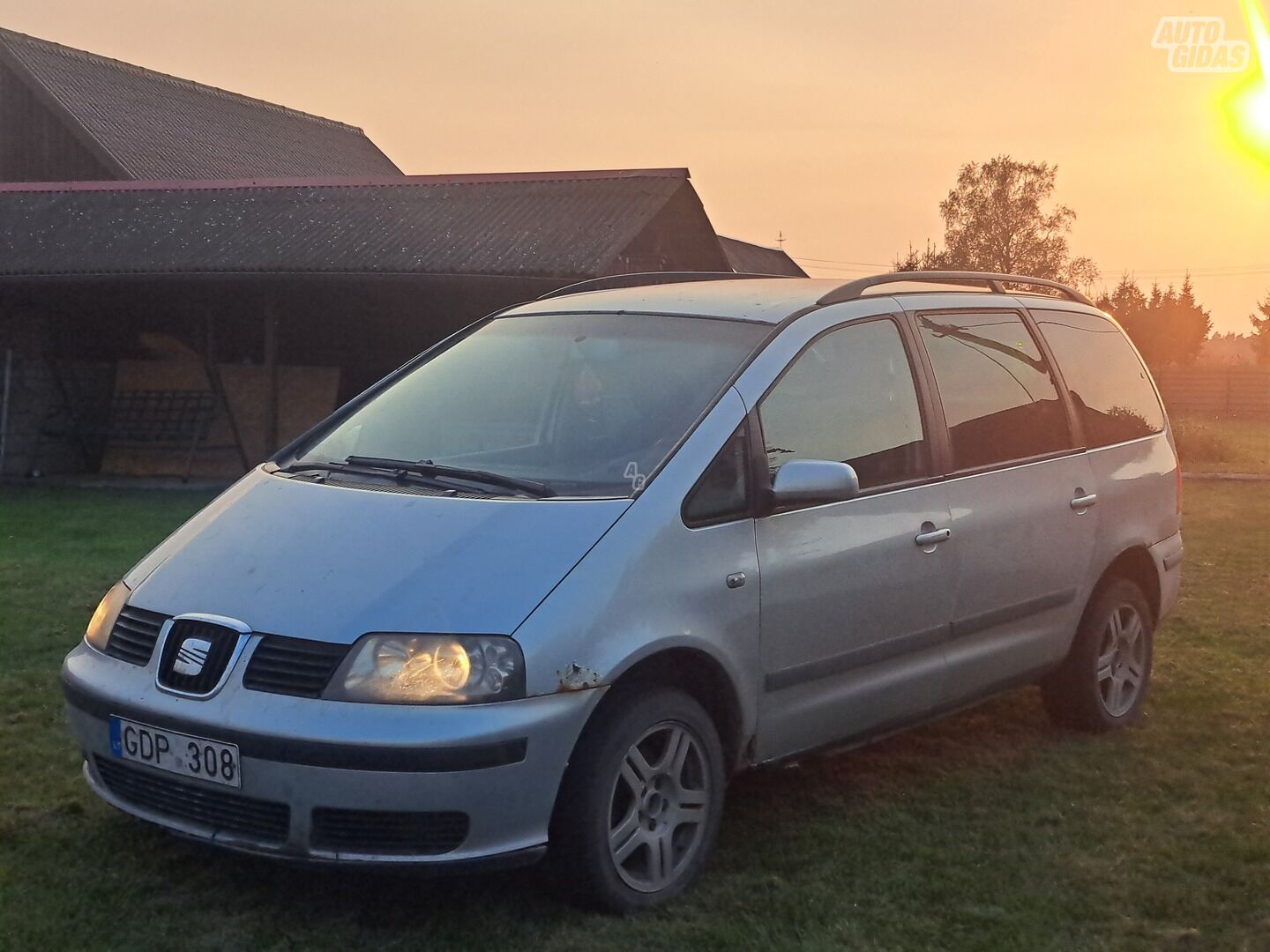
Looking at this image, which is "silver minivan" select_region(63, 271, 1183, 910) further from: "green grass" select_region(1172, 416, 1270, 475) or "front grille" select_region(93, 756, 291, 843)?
"green grass" select_region(1172, 416, 1270, 475)

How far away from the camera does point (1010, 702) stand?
629 cm

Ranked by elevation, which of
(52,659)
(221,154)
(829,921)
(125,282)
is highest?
(221,154)

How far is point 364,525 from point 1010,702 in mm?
3469

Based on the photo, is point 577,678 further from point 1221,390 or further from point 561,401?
point 1221,390

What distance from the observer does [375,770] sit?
341 centimetres

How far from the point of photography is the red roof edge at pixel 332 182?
18.6 metres

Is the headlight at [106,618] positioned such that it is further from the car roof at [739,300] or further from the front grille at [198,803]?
the car roof at [739,300]

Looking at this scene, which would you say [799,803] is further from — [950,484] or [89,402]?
[89,402]

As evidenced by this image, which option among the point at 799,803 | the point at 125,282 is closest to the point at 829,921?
the point at 799,803

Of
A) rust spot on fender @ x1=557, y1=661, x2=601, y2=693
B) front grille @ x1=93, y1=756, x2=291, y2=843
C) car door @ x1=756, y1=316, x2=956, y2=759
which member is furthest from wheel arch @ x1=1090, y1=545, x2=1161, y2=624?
front grille @ x1=93, y1=756, x2=291, y2=843

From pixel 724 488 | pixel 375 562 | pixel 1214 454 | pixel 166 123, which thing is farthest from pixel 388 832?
pixel 166 123

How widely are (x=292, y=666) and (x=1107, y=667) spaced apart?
352cm

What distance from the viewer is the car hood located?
3.56 m

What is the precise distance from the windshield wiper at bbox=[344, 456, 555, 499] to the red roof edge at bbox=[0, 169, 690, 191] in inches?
565
